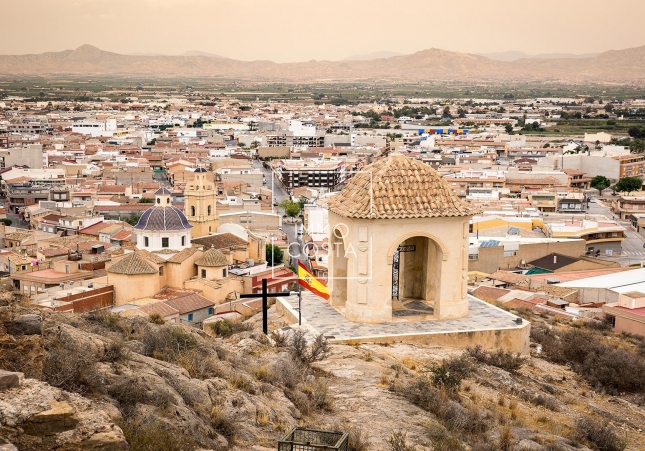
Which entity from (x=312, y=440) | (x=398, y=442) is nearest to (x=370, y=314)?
(x=398, y=442)

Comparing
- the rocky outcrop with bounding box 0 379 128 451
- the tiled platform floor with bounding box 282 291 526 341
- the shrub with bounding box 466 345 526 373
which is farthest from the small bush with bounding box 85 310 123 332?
the shrub with bounding box 466 345 526 373

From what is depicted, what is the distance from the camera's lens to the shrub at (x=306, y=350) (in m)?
10.4

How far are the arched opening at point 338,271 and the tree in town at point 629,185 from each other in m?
55.9

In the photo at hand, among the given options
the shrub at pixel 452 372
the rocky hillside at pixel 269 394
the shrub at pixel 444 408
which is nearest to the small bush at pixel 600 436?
the rocky hillside at pixel 269 394

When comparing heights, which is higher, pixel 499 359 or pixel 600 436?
pixel 600 436

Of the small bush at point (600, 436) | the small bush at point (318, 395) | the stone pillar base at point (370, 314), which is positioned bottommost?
the small bush at point (600, 436)

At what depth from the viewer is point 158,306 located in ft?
78.7

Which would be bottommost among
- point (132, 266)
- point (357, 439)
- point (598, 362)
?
point (132, 266)

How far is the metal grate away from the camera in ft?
20.7

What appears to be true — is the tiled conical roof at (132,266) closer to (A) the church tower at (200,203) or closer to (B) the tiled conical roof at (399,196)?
(A) the church tower at (200,203)

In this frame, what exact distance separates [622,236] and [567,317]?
23420mm

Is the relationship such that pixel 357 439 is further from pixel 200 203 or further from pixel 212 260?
pixel 200 203

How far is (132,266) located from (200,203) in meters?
10.1

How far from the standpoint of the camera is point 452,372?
10469 millimetres
